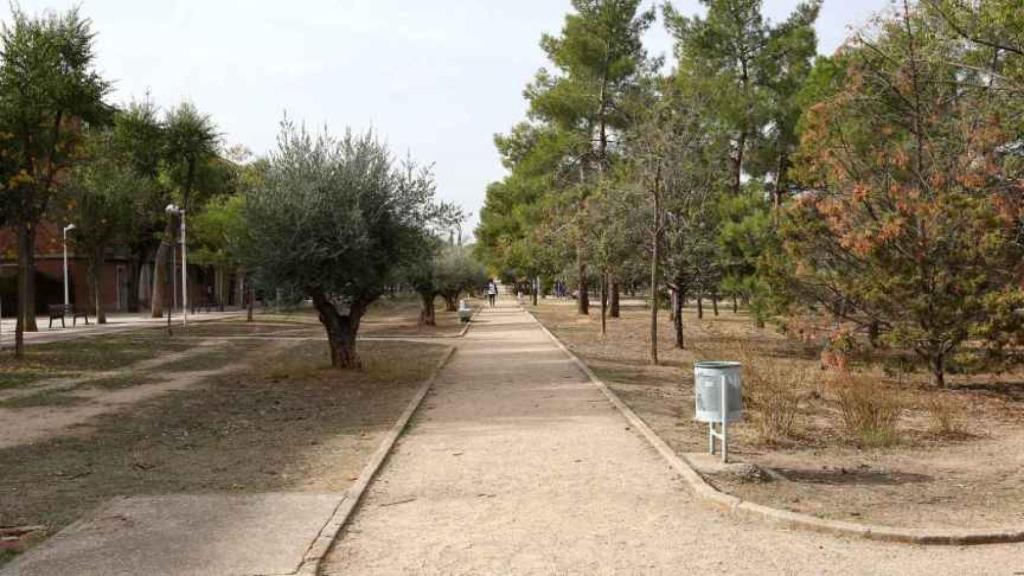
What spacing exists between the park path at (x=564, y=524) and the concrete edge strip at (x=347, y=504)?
0.07 m

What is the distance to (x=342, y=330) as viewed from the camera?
683 inches

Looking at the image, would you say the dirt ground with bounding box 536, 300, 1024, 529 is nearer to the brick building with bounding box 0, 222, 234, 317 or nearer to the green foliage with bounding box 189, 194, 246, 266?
the green foliage with bounding box 189, 194, 246, 266

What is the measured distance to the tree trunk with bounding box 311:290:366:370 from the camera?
1709cm

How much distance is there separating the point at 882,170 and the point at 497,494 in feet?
41.7

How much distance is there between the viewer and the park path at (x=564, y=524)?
525 cm

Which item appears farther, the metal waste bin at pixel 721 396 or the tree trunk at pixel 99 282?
the tree trunk at pixel 99 282

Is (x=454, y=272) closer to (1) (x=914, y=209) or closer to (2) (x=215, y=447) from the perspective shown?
(1) (x=914, y=209)

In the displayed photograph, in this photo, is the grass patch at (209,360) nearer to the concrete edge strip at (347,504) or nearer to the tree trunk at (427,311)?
the concrete edge strip at (347,504)

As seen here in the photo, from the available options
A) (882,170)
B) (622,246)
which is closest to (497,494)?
(882,170)

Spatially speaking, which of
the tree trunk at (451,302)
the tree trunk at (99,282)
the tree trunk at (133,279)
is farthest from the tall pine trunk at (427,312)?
the tree trunk at (133,279)

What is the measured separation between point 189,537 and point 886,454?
677 centimetres

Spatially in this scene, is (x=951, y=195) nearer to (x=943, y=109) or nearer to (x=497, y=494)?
(x=943, y=109)

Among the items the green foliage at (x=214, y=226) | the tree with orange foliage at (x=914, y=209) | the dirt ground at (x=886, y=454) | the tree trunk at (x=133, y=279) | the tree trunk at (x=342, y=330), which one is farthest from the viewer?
the tree trunk at (x=133, y=279)

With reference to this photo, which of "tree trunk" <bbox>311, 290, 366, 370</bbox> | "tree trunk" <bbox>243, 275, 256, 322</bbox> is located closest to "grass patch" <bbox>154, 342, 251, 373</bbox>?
"tree trunk" <bbox>243, 275, 256, 322</bbox>
